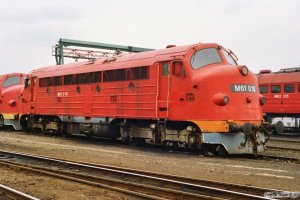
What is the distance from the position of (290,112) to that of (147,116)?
13440mm

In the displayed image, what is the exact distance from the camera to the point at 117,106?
17531 millimetres

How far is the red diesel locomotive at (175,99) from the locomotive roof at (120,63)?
0.16 ft

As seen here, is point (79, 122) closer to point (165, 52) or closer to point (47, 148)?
point (47, 148)

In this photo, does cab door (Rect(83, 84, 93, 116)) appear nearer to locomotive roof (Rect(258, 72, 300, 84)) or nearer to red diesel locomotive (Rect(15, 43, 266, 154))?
red diesel locomotive (Rect(15, 43, 266, 154))

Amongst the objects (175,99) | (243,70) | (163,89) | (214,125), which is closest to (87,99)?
(163,89)

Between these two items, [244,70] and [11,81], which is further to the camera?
[11,81]

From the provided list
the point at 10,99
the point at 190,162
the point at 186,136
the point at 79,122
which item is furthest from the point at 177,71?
the point at 10,99

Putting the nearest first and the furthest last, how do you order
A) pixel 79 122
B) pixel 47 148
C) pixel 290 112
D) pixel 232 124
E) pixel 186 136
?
pixel 232 124 → pixel 186 136 → pixel 47 148 → pixel 79 122 → pixel 290 112

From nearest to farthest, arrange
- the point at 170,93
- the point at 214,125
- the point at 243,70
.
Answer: the point at 214,125 → the point at 243,70 → the point at 170,93

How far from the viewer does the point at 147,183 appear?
367 inches

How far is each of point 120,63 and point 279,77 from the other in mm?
13513

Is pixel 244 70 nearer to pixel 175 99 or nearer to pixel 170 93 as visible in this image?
pixel 175 99

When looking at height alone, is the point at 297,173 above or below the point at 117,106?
below

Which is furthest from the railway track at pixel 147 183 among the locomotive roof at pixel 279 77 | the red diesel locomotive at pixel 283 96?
the locomotive roof at pixel 279 77
